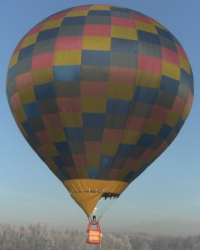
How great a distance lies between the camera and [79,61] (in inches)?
763

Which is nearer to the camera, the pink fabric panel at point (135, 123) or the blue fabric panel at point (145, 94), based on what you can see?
the blue fabric panel at point (145, 94)

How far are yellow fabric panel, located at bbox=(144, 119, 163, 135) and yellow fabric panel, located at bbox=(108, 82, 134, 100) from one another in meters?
1.87

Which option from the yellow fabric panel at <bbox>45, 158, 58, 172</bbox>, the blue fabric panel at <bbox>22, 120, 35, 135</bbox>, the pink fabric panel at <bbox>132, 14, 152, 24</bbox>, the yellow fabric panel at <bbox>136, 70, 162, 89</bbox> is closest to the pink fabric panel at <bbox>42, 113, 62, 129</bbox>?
the blue fabric panel at <bbox>22, 120, 35, 135</bbox>

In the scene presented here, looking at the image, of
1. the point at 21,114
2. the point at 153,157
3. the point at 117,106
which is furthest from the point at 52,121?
the point at 153,157

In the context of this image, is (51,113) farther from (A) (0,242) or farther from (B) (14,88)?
(A) (0,242)

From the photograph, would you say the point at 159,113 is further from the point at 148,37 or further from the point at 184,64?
the point at 148,37

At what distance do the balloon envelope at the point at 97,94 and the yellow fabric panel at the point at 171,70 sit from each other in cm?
5

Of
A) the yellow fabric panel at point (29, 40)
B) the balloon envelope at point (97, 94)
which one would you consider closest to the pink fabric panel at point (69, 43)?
the balloon envelope at point (97, 94)

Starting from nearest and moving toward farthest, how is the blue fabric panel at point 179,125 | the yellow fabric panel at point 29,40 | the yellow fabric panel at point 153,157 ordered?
the yellow fabric panel at point 29,40
the yellow fabric panel at point 153,157
the blue fabric panel at point 179,125

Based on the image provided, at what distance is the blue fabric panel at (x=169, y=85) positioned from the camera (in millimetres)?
20172

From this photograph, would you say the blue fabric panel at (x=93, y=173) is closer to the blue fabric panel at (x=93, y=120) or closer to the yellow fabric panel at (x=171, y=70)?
the blue fabric panel at (x=93, y=120)

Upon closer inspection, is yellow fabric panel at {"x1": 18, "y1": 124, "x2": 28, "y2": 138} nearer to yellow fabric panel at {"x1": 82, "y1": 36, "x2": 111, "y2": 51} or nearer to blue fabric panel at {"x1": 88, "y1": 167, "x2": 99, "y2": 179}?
blue fabric panel at {"x1": 88, "y1": 167, "x2": 99, "y2": 179}

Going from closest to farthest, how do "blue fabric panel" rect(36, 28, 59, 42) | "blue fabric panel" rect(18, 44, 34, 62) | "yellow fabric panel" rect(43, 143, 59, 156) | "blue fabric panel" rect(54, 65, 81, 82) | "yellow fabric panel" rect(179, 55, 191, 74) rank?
"blue fabric panel" rect(54, 65, 81, 82) → "blue fabric panel" rect(36, 28, 59, 42) → "yellow fabric panel" rect(43, 143, 59, 156) → "blue fabric panel" rect(18, 44, 34, 62) → "yellow fabric panel" rect(179, 55, 191, 74)

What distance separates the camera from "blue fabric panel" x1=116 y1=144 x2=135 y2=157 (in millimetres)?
20172
